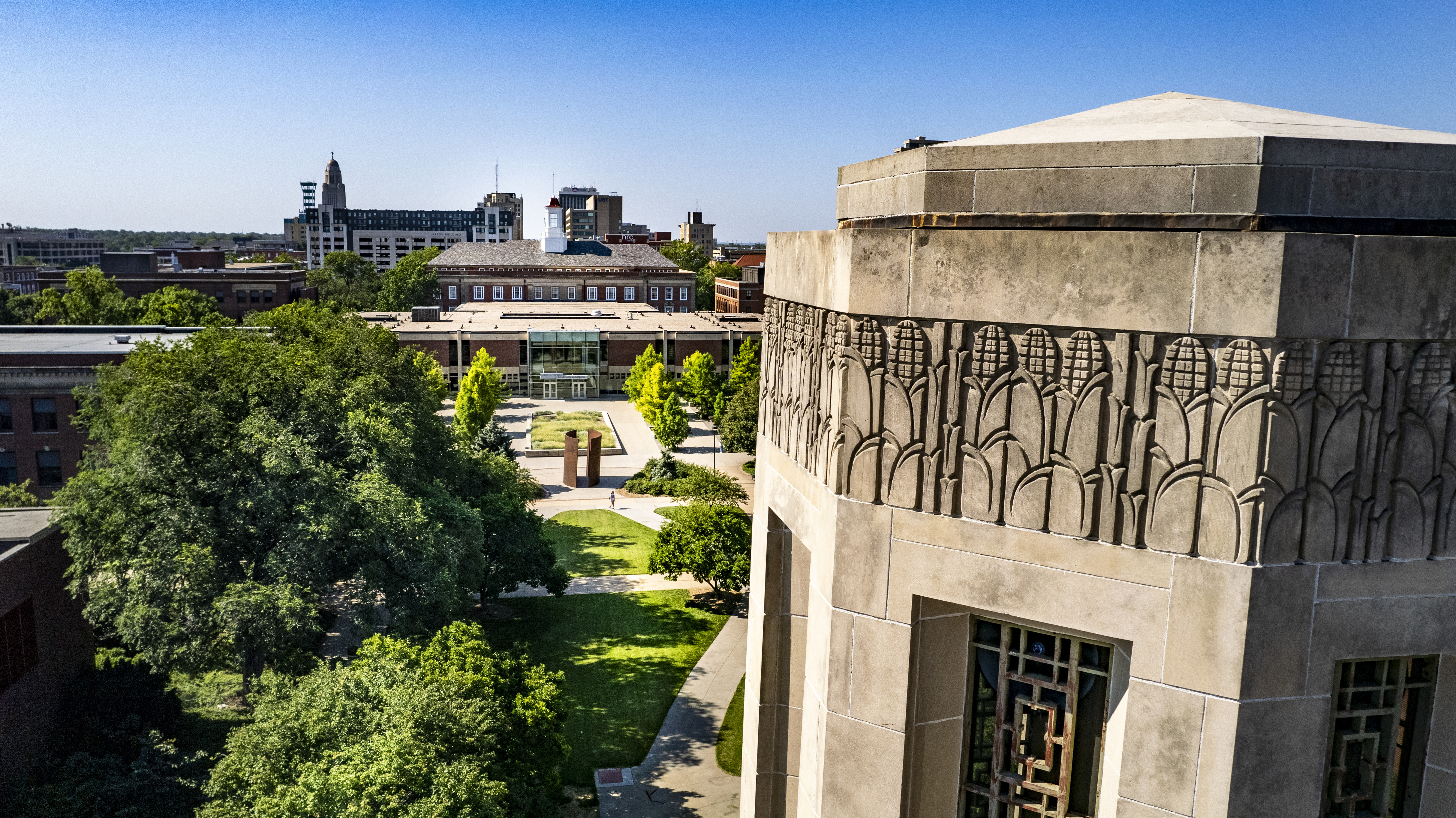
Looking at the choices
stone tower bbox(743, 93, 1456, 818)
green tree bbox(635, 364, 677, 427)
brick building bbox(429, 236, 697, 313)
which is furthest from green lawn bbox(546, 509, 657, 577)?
brick building bbox(429, 236, 697, 313)

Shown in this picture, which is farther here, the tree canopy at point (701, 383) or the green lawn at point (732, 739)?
the tree canopy at point (701, 383)

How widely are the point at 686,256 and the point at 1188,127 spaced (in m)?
172

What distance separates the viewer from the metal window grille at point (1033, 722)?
7.88m

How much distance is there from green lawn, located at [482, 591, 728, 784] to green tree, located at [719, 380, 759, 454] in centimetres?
1881

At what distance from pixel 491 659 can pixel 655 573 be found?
634 inches

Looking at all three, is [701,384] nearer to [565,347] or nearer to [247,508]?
[565,347]

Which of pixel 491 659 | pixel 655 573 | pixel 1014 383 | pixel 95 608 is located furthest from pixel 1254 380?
pixel 655 573

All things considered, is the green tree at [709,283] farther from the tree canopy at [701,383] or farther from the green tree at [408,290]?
the tree canopy at [701,383]

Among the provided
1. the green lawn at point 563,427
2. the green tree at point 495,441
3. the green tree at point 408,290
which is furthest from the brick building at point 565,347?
the green tree at point 408,290

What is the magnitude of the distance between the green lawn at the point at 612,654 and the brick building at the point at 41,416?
26565 millimetres

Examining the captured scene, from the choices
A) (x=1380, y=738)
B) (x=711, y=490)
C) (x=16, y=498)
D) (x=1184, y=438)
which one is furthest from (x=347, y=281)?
(x=1380, y=738)

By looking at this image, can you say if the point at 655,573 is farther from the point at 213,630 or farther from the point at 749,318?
the point at 749,318

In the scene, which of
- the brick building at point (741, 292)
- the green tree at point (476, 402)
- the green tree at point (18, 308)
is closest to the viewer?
the green tree at point (476, 402)

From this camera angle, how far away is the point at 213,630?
23047 millimetres
